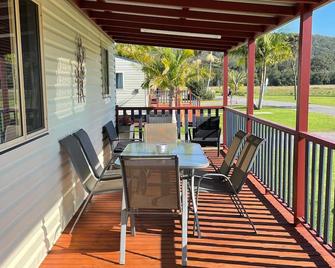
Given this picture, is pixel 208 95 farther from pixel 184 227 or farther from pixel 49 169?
pixel 184 227

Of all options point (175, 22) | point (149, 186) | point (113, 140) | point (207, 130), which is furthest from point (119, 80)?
point (149, 186)

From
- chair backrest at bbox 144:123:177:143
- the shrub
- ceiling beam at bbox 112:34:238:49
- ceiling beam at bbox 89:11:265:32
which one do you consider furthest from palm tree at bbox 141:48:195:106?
the shrub

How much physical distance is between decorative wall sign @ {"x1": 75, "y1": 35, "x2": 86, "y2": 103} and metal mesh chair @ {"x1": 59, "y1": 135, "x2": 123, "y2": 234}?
0.93 m

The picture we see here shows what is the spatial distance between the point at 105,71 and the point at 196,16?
3.07 m

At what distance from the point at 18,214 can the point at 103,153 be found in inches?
170

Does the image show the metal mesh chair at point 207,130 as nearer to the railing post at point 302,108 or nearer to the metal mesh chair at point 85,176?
the metal mesh chair at point 85,176

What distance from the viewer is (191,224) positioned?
4.08 metres

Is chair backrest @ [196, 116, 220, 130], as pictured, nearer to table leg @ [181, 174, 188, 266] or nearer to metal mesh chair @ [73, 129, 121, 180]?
metal mesh chair @ [73, 129, 121, 180]

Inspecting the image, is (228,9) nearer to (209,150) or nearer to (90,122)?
(90,122)

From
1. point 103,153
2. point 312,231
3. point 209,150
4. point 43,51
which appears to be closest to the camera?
point 43,51

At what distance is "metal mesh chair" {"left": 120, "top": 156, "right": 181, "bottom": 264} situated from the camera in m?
3.13

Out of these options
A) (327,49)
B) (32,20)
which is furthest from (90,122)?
(327,49)

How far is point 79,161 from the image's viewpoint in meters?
4.11

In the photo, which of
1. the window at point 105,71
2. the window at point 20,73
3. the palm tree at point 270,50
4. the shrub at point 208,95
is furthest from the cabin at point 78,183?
the shrub at point 208,95
